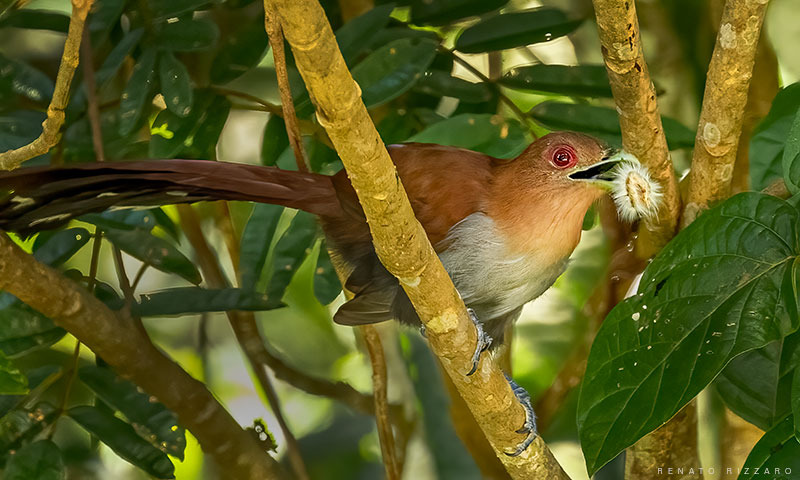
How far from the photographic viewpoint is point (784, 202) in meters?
1.06

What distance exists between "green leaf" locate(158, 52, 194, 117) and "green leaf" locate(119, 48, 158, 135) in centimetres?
2

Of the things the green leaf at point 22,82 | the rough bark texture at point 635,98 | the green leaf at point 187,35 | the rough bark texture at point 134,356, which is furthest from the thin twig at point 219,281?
the rough bark texture at point 635,98

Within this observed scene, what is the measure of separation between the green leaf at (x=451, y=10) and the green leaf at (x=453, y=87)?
10 centimetres

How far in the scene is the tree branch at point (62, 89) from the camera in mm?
929

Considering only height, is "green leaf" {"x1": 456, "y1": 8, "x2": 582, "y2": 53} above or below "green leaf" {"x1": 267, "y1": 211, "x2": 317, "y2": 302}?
above

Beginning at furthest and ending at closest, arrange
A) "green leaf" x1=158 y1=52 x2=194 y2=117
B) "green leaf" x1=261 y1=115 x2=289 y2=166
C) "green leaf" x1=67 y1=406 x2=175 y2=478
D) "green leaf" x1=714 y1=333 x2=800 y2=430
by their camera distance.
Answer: "green leaf" x1=261 y1=115 x2=289 y2=166 → "green leaf" x1=67 y1=406 x2=175 y2=478 → "green leaf" x1=158 y1=52 x2=194 y2=117 → "green leaf" x1=714 y1=333 x2=800 y2=430

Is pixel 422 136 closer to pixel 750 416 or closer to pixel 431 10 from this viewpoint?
pixel 431 10

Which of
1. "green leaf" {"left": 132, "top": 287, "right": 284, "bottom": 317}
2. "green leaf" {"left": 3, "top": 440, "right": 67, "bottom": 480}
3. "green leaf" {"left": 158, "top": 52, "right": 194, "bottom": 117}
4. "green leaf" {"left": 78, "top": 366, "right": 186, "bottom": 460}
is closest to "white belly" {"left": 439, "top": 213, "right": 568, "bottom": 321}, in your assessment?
"green leaf" {"left": 132, "top": 287, "right": 284, "bottom": 317}

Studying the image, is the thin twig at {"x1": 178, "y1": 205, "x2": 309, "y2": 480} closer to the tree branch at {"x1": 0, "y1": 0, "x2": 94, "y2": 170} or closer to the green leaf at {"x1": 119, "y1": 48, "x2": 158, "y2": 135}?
the green leaf at {"x1": 119, "y1": 48, "x2": 158, "y2": 135}

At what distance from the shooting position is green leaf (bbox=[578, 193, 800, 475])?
1.00 metres

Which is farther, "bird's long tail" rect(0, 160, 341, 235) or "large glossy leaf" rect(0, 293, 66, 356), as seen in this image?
"large glossy leaf" rect(0, 293, 66, 356)

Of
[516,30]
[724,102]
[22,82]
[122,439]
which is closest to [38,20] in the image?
[22,82]

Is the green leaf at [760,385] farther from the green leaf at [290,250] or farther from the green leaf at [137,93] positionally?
the green leaf at [137,93]

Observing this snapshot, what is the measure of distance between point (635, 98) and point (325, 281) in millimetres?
637
